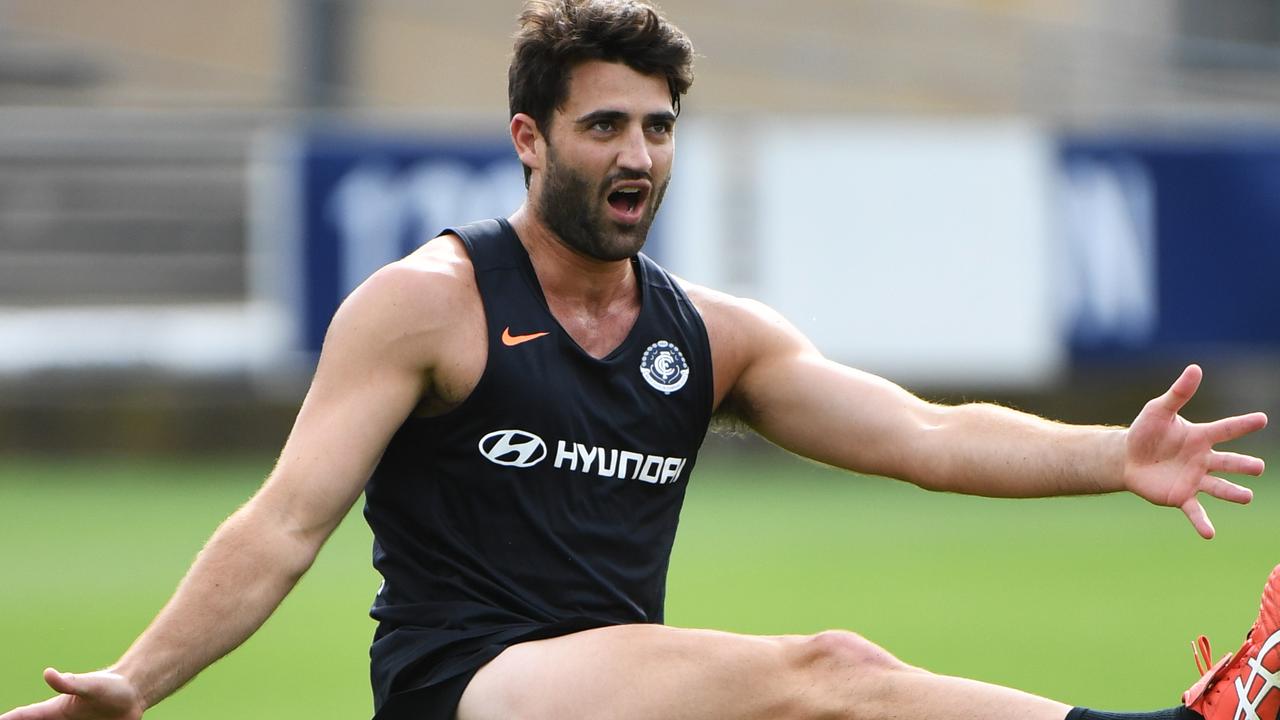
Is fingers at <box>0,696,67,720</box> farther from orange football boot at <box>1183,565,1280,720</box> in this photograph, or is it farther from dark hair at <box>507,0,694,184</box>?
orange football boot at <box>1183,565,1280,720</box>

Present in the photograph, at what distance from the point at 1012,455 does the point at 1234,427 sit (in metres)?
0.59

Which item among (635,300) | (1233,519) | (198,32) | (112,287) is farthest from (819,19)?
(635,300)

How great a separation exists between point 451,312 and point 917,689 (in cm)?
140

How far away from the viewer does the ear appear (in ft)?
17.4

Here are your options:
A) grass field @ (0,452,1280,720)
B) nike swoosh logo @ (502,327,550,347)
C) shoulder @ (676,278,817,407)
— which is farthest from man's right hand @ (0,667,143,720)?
grass field @ (0,452,1280,720)

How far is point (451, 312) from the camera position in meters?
5.04

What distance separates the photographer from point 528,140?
5.34m

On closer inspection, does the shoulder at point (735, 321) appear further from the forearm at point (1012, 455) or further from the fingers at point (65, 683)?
the fingers at point (65, 683)

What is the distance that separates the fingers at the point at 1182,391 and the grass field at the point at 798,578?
9.67 feet

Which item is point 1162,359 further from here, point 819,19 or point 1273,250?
point 819,19

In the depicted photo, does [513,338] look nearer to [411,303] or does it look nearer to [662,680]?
[411,303]

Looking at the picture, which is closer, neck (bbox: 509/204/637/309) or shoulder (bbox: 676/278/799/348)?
neck (bbox: 509/204/637/309)

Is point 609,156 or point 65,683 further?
point 609,156

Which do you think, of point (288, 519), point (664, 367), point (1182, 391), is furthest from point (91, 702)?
point (1182, 391)
